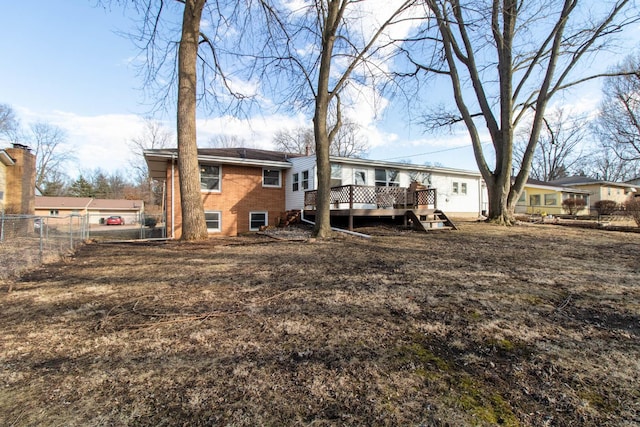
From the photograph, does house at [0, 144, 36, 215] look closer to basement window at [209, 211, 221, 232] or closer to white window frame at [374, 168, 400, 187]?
basement window at [209, 211, 221, 232]

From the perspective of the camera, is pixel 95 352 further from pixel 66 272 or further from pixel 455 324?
pixel 66 272

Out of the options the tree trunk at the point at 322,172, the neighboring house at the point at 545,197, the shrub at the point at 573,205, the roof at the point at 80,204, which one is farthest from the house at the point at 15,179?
the shrub at the point at 573,205

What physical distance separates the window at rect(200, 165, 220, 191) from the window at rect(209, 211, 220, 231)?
3.64 ft

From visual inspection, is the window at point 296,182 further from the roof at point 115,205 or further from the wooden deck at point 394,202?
the roof at point 115,205

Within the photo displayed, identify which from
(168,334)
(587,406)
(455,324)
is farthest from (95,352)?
(587,406)

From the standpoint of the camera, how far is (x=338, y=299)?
3.33 metres

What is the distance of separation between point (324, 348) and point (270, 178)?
12.8 meters

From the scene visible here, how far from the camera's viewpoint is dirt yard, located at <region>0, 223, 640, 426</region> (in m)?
1.59

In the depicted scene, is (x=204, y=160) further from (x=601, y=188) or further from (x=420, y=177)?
(x=601, y=188)

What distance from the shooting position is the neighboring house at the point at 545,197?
28.0 meters

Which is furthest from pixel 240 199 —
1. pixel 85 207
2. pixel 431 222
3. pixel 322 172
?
pixel 85 207

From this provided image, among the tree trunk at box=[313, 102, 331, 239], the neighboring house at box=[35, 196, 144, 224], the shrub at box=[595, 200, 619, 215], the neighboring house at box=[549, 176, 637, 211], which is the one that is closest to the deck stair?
the tree trunk at box=[313, 102, 331, 239]

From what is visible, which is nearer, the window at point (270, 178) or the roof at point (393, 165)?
the roof at point (393, 165)

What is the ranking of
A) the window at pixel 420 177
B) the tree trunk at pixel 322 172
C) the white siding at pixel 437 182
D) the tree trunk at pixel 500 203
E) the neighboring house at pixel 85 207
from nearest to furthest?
the tree trunk at pixel 322 172 → the tree trunk at pixel 500 203 → the white siding at pixel 437 182 → the window at pixel 420 177 → the neighboring house at pixel 85 207
